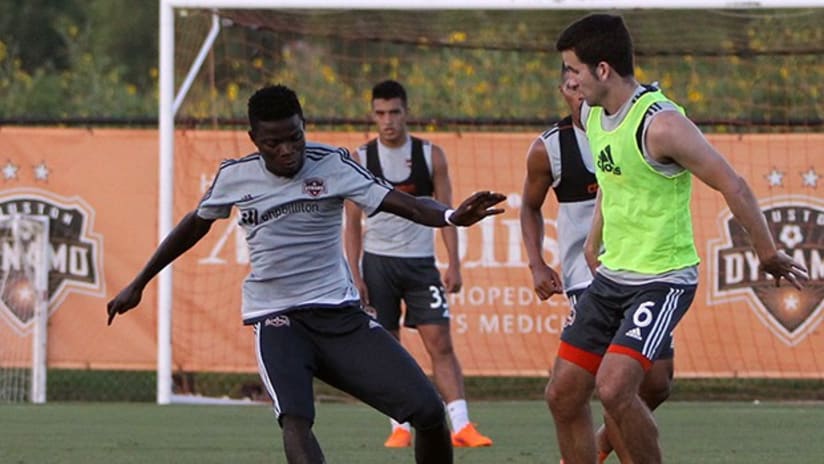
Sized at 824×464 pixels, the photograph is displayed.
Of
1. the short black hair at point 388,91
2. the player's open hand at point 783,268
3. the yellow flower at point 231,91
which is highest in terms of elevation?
the yellow flower at point 231,91

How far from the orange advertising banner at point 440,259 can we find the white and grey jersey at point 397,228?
3408 mm

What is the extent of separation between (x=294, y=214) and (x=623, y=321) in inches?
58.9

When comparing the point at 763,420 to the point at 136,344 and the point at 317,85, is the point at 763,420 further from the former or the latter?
the point at 317,85

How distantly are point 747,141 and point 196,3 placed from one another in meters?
4.90

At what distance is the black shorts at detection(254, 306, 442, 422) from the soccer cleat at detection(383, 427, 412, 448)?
3.44m

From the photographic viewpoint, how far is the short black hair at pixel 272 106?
23.6 ft

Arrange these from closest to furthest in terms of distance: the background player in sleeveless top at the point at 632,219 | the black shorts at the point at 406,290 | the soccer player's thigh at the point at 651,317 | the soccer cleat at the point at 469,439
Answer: the background player in sleeveless top at the point at 632,219
the soccer player's thigh at the point at 651,317
the soccer cleat at the point at 469,439
the black shorts at the point at 406,290

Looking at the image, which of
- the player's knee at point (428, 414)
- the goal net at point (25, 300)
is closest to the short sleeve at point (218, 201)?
the player's knee at point (428, 414)

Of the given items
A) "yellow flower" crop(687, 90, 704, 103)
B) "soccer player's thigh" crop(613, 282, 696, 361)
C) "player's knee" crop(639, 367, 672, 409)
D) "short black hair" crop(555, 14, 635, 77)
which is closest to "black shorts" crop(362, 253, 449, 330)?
"player's knee" crop(639, 367, 672, 409)

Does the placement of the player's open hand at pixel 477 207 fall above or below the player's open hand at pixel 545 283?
above

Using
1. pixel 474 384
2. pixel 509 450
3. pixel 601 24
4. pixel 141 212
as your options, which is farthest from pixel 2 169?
pixel 601 24

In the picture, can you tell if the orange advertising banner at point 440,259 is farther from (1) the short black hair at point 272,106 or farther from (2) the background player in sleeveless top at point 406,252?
(1) the short black hair at point 272,106

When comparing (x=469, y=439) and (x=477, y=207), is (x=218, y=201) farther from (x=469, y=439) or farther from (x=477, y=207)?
(x=469, y=439)

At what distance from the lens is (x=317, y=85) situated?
844 inches
